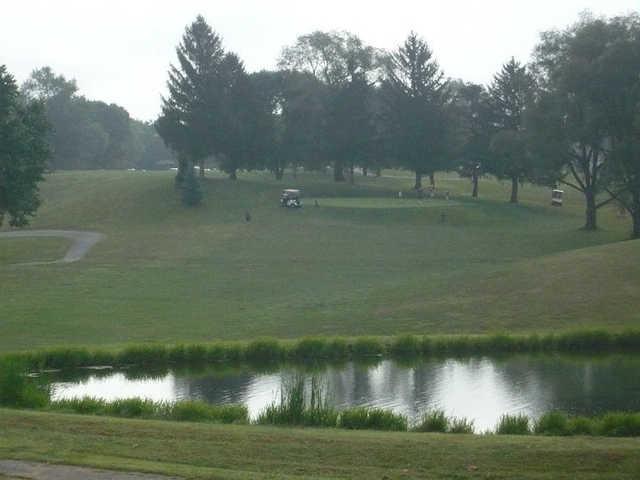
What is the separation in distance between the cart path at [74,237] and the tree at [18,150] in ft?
14.6

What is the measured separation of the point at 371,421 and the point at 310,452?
4.28 metres

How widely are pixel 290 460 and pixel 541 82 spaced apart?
68.4m

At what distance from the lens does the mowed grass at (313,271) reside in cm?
3759

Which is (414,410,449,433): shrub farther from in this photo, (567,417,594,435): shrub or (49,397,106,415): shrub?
(49,397,106,415): shrub

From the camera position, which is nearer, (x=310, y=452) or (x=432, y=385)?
(x=310, y=452)

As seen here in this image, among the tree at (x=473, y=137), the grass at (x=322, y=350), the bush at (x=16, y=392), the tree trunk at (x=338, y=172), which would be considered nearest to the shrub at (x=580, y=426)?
the bush at (x=16, y=392)

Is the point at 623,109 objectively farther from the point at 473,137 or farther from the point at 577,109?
the point at 473,137

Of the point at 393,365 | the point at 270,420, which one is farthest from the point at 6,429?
the point at 393,365

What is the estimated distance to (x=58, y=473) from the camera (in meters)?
11.4

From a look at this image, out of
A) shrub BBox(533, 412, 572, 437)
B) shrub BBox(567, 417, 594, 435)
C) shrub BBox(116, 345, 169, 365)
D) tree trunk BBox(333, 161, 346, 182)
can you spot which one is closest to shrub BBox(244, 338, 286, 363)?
shrub BBox(116, 345, 169, 365)

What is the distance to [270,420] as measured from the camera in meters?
16.4

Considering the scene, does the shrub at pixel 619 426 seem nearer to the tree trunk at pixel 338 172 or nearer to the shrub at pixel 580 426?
the shrub at pixel 580 426

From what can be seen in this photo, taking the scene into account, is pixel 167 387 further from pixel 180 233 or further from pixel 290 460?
pixel 180 233

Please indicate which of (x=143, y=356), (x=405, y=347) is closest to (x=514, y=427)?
(x=405, y=347)
